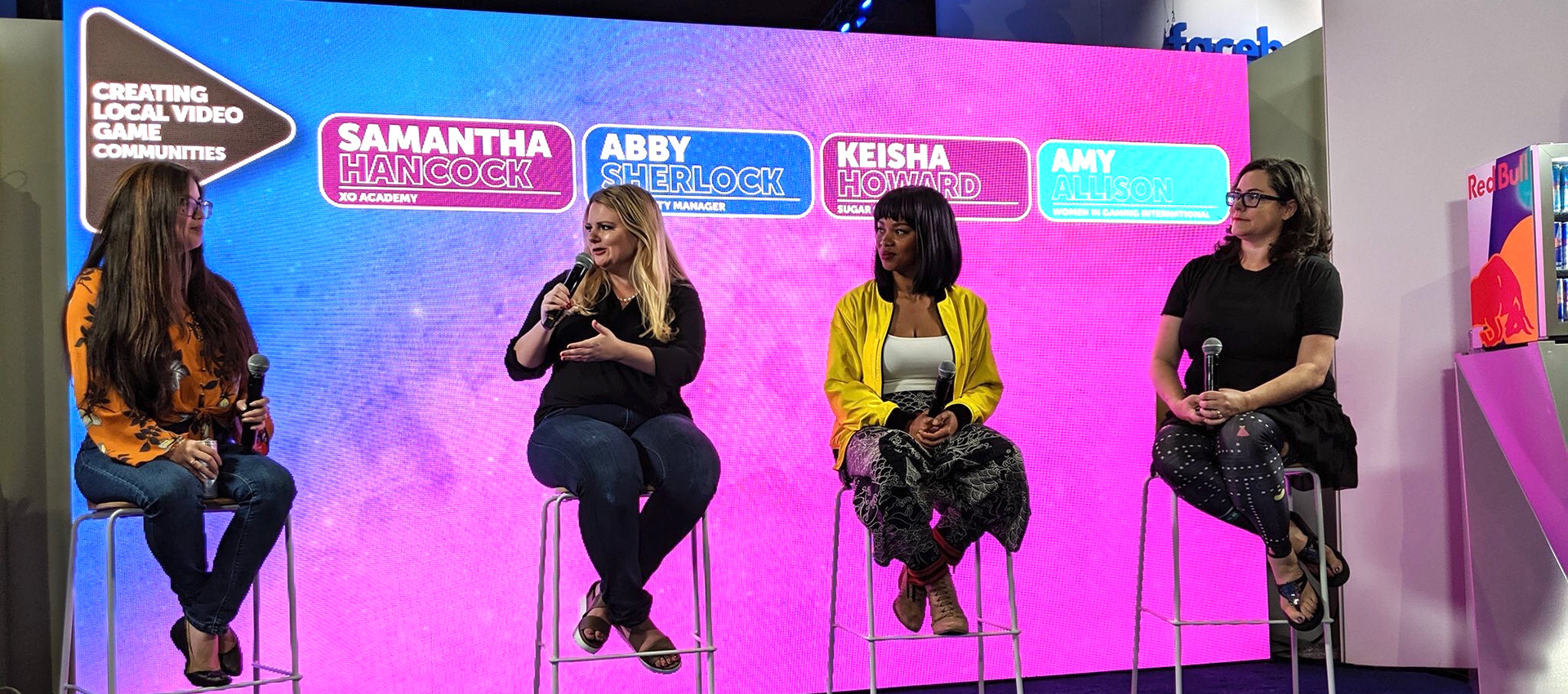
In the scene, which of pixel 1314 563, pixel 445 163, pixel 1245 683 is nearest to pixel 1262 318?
pixel 1314 563

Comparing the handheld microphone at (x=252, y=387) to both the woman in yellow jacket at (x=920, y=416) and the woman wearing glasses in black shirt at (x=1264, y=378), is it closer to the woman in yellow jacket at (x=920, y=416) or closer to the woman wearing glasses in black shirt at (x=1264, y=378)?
the woman in yellow jacket at (x=920, y=416)

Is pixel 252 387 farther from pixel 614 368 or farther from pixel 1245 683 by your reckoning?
pixel 1245 683

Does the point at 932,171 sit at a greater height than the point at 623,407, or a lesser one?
greater

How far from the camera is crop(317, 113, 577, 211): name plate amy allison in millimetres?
3641

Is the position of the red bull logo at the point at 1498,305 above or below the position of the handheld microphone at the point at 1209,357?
above

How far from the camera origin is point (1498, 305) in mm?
3639

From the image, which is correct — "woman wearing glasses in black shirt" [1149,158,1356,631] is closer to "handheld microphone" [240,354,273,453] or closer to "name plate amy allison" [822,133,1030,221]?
"name plate amy allison" [822,133,1030,221]

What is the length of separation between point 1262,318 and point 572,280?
5.82 ft

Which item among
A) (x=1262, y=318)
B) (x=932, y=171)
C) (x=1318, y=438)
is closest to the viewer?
(x=1318, y=438)

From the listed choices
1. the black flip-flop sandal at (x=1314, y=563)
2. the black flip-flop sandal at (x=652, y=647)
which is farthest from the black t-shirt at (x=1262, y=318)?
the black flip-flop sandal at (x=652, y=647)

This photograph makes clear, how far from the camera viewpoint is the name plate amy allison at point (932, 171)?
4023 mm

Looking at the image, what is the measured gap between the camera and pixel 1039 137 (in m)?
4.18

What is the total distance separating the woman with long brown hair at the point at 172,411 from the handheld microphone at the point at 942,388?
5.03 feet

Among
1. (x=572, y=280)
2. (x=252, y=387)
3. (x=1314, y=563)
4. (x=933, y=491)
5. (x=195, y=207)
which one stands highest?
(x=195, y=207)
